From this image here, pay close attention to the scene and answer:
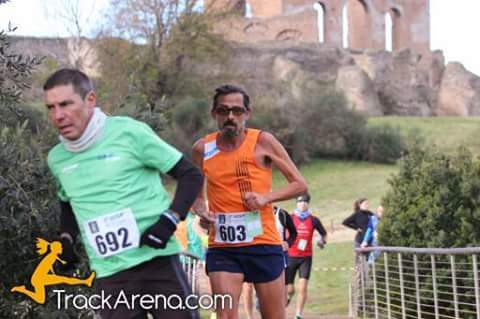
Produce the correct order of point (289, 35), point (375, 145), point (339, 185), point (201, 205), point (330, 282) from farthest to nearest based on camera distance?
point (289, 35) < point (375, 145) < point (339, 185) < point (330, 282) < point (201, 205)

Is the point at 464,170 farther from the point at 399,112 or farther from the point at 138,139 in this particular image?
the point at 399,112

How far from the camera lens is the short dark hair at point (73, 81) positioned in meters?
5.03

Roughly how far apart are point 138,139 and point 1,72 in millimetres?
2379

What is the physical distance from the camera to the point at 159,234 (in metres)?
4.90

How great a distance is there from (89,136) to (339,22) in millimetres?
68446

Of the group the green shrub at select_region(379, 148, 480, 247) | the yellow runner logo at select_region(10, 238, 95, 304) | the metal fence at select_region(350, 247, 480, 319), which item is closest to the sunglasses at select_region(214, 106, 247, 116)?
the yellow runner logo at select_region(10, 238, 95, 304)

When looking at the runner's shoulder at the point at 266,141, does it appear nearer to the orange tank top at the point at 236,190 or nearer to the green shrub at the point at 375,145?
the orange tank top at the point at 236,190

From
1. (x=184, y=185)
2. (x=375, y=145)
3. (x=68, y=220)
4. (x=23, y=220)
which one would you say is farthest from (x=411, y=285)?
(x=375, y=145)

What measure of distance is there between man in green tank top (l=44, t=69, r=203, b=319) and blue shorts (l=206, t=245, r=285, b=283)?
2043 mm

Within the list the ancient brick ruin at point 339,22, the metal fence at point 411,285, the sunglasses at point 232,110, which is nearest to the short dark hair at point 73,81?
the sunglasses at point 232,110

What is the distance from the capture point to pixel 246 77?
58312 millimetres

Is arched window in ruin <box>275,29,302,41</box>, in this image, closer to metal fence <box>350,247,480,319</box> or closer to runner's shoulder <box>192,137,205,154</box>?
metal fence <box>350,247,480,319</box>

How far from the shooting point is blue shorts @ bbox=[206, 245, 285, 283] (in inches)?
281

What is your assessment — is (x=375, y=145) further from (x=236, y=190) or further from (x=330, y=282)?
(x=236, y=190)
